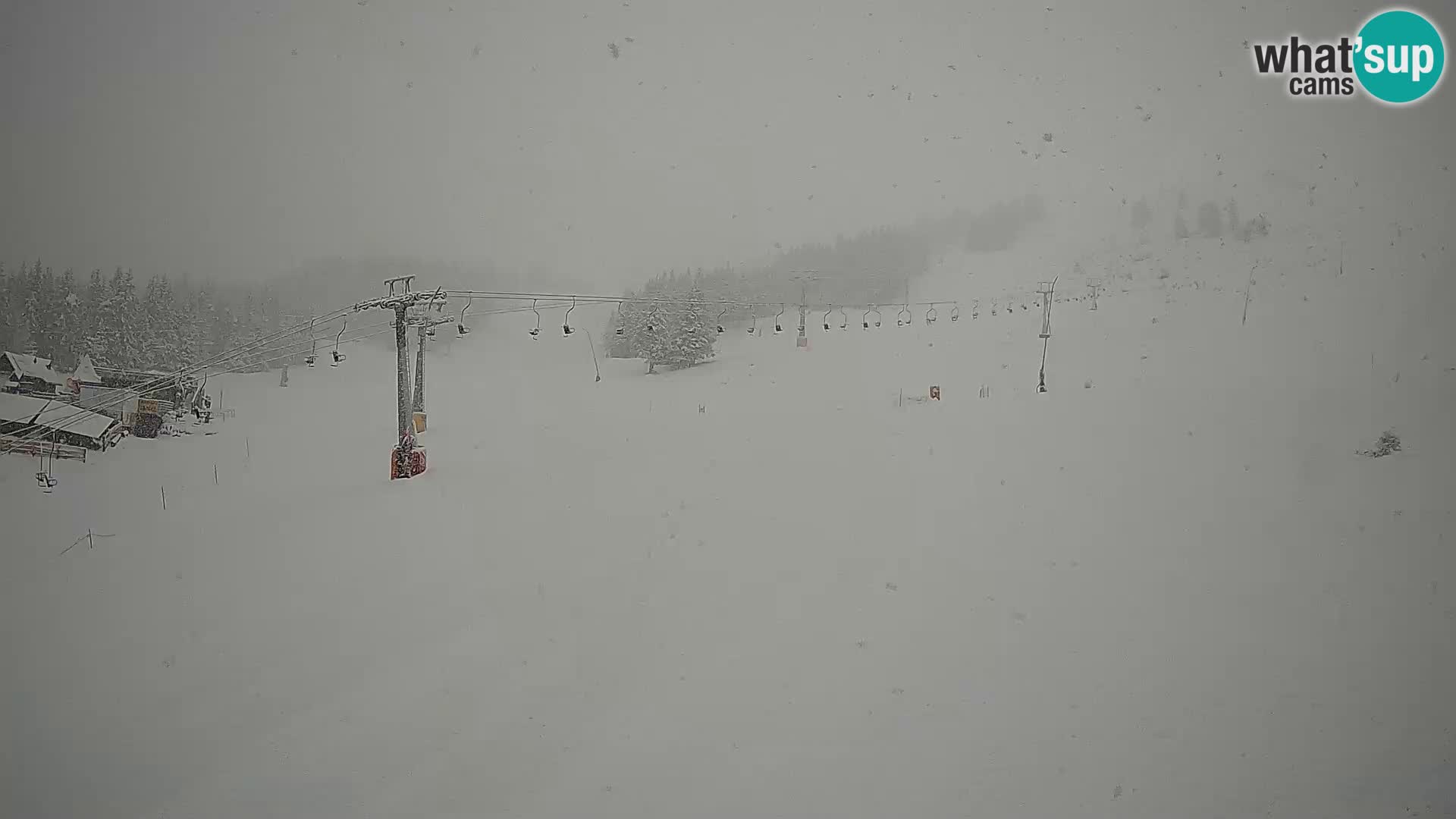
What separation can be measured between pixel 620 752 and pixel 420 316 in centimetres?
1164

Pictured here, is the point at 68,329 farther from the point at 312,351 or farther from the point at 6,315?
the point at 312,351

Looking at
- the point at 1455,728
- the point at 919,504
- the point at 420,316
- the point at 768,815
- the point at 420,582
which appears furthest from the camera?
the point at 420,316

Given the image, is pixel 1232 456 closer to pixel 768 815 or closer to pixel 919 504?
pixel 919 504

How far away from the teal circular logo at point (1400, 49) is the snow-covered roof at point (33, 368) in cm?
3696

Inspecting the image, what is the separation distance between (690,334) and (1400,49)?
2334 centimetres

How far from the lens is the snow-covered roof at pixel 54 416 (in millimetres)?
18953

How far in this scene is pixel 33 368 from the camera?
2177 centimetres

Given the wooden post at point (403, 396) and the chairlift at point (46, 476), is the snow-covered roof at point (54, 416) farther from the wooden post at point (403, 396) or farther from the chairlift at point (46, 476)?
the wooden post at point (403, 396)

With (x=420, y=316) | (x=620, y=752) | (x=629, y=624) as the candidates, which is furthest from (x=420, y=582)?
(x=420, y=316)

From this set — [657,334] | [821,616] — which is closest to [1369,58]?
[821,616]

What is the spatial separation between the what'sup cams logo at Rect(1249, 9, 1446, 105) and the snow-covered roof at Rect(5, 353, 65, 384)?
3546cm

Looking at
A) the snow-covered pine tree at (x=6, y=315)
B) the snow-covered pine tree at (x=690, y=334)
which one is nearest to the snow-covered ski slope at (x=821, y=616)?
the snow-covered pine tree at (x=6, y=315)

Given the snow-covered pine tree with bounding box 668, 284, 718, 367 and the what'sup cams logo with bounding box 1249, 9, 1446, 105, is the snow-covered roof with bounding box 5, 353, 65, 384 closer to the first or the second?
the snow-covered pine tree with bounding box 668, 284, 718, 367

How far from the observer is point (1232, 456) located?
10.7 meters
